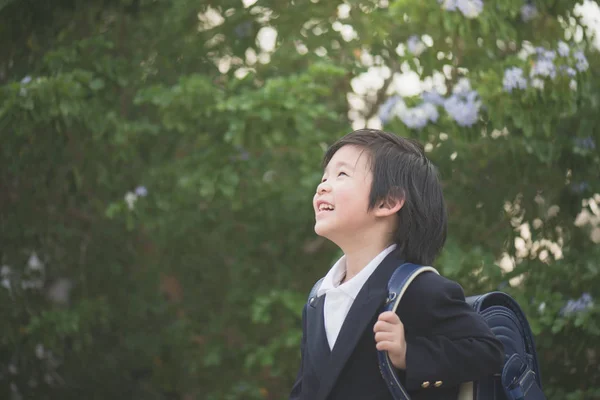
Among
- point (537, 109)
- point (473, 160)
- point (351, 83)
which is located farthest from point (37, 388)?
point (537, 109)

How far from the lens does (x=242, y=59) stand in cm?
427

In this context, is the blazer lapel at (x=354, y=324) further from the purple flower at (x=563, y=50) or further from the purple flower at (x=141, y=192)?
the purple flower at (x=141, y=192)

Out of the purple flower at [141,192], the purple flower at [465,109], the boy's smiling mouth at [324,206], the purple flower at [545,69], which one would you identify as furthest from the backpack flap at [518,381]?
the purple flower at [141,192]

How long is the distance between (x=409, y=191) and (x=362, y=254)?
191mm

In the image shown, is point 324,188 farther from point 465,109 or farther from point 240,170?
point 240,170

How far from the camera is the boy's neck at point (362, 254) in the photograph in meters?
1.81

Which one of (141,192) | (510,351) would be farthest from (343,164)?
(141,192)

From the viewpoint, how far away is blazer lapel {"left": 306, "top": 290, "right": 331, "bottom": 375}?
1742 mm

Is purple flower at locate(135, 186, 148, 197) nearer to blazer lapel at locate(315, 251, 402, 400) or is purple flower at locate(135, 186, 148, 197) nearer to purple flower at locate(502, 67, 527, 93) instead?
purple flower at locate(502, 67, 527, 93)

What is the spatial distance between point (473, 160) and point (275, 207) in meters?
1.16

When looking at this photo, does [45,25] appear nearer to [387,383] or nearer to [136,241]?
[136,241]

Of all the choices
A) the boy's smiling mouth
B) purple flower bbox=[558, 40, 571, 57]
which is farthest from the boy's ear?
purple flower bbox=[558, 40, 571, 57]

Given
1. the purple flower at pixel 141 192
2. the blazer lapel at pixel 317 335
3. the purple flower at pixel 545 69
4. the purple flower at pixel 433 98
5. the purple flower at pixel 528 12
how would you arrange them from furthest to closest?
1. the purple flower at pixel 141 192
2. the purple flower at pixel 528 12
3. the purple flower at pixel 433 98
4. the purple flower at pixel 545 69
5. the blazer lapel at pixel 317 335

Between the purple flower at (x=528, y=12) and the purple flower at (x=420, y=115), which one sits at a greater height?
the purple flower at (x=420, y=115)
